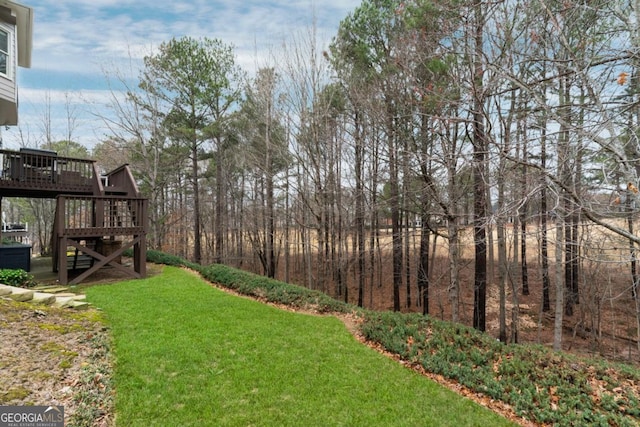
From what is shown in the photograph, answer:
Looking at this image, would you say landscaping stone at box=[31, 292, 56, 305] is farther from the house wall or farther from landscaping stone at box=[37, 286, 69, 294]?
the house wall

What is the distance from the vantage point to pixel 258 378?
3.65 meters

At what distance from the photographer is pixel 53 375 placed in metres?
3.21

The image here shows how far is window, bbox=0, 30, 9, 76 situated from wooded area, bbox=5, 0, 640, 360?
213 inches

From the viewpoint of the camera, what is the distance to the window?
8133mm

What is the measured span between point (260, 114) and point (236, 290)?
741 cm

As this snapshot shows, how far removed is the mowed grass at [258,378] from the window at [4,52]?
25.7 ft

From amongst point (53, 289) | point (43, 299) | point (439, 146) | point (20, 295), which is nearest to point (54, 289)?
point (53, 289)

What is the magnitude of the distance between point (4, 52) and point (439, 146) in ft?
40.0

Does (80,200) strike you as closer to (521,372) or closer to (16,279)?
(16,279)

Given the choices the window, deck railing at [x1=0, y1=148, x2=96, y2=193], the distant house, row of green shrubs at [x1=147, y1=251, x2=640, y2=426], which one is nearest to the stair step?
deck railing at [x1=0, y1=148, x2=96, y2=193]

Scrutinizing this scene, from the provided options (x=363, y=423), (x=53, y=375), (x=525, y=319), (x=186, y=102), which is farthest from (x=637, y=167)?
(x=186, y=102)

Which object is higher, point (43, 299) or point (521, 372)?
point (43, 299)

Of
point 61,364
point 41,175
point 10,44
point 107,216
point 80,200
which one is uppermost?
point 10,44

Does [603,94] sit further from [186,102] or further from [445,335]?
[186,102]
